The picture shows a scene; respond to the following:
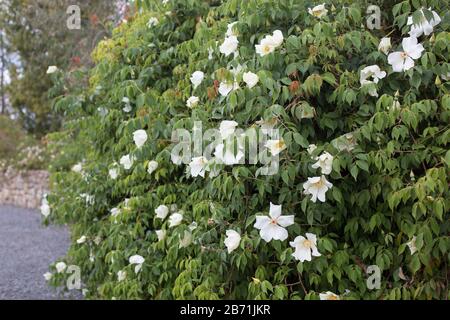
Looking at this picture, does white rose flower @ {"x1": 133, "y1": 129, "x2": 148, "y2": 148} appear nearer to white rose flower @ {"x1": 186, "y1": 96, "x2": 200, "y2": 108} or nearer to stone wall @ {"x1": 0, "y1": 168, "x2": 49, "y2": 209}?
white rose flower @ {"x1": 186, "y1": 96, "x2": 200, "y2": 108}

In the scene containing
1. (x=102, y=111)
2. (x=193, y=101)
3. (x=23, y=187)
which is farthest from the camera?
(x=23, y=187)

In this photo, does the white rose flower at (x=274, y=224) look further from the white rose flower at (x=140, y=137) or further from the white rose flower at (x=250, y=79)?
the white rose flower at (x=140, y=137)

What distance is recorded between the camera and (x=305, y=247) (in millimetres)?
2193

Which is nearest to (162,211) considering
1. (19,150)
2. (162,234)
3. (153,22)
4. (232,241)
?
(162,234)

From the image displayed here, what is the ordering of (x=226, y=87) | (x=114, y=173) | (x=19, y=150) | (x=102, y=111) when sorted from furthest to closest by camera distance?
1. (x=19, y=150)
2. (x=102, y=111)
3. (x=114, y=173)
4. (x=226, y=87)

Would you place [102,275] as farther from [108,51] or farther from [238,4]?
[238,4]

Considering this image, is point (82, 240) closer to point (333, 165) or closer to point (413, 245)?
point (333, 165)

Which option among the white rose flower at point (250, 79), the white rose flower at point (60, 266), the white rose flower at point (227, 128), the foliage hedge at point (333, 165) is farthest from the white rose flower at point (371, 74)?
the white rose flower at point (60, 266)

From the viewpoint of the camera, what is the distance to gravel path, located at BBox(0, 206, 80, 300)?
502 centimetres

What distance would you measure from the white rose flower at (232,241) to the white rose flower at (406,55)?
3.00 feet

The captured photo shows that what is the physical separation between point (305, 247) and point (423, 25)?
98cm

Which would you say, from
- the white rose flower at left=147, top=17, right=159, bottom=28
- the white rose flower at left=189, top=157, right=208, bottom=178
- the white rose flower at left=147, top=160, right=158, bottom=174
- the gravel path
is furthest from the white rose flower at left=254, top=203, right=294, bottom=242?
the gravel path
